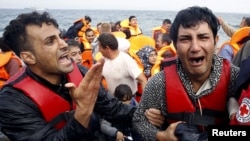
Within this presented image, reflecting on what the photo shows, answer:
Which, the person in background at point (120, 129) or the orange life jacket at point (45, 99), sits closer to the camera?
the orange life jacket at point (45, 99)

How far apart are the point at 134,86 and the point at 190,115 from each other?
2447mm

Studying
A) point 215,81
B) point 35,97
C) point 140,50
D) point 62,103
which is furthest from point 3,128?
point 140,50

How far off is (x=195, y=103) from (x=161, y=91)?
25cm

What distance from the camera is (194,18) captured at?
209 centimetres

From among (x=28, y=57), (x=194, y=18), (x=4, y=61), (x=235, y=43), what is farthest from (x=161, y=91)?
(x=4, y=61)

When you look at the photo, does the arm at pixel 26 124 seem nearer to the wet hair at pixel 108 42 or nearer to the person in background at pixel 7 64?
the wet hair at pixel 108 42

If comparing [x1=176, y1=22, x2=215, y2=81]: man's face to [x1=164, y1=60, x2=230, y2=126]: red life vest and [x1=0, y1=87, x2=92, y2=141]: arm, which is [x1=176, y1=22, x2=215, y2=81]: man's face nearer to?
[x1=164, y1=60, x2=230, y2=126]: red life vest

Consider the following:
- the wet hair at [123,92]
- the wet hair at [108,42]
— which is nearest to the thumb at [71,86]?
the wet hair at [123,92]

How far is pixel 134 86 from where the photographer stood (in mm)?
4621

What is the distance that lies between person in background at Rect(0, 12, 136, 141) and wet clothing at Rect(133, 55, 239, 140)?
353 mm

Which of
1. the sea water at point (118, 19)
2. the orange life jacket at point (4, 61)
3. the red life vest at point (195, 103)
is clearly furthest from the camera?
the sea water at point (118, 19)

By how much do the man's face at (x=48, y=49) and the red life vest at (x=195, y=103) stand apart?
2.46 feet

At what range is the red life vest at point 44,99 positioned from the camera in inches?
91.3

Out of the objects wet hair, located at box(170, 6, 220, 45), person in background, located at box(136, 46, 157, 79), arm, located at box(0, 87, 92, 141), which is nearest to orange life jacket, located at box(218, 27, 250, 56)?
person in background, located at box(136, 46, 157, 79)
